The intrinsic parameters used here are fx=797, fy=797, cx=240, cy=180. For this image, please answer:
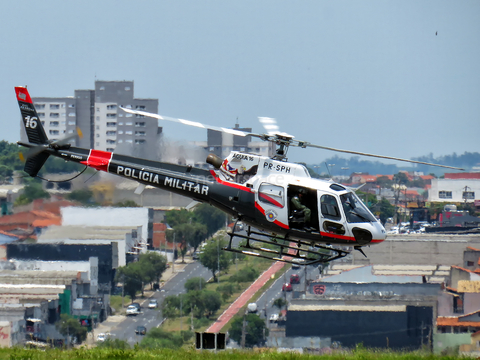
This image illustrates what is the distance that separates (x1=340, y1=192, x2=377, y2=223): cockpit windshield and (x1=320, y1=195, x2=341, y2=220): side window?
200 millimetres

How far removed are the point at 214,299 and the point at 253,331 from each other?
8.24m

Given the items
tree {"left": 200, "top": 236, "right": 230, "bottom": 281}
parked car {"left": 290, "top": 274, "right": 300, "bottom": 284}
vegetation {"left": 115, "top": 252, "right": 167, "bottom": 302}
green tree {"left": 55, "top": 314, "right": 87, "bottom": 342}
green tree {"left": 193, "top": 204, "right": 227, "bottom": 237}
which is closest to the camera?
green tree {"left": 55, "top": 314, "right": 87, "bottom": 342}

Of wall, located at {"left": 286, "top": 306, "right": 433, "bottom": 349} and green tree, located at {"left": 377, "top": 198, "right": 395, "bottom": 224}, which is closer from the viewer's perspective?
wall, located at {"left": 286, "top": 306, "right": 433, "bottom": 349}

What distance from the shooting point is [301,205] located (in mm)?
19578

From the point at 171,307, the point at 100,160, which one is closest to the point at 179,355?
the point at 100,160

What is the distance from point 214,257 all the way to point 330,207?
2651 inches

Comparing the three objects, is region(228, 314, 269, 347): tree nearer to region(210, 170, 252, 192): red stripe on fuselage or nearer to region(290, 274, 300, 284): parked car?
region(290, 274, 300, 284): parked car

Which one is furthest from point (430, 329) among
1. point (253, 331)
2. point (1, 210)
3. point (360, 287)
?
point (1, 210)

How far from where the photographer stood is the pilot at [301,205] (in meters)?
19.5

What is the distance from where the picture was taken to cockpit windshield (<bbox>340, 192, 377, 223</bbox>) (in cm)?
1950

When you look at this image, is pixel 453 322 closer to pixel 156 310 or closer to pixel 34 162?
pixel 156 310

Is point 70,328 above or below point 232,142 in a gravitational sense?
below

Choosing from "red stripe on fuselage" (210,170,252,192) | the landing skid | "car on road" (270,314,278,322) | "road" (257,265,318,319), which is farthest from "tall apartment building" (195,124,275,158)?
A: the landing skid

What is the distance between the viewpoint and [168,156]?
51.3m
